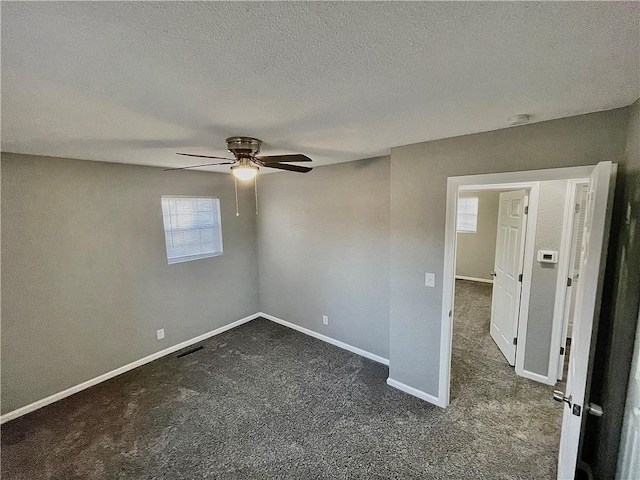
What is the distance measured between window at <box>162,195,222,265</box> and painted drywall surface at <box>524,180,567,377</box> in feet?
12.5

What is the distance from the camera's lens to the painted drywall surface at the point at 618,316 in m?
1.31

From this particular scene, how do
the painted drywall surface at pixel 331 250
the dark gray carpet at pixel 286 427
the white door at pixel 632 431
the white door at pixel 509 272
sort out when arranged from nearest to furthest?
1. the white door at pixel 632 431
2. the dark gray carpet at pixel 286 427
3. the white door at pixel 509 272
4. the painted drywall surface at pixel 331 250

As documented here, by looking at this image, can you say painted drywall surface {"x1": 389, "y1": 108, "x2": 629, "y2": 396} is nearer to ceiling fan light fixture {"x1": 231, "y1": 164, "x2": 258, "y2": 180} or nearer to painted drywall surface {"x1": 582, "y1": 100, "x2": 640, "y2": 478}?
painted drywall surface {"x1": 582, "y1": 100, "x2": 640, "y2": 478}

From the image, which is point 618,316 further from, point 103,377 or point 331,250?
point 103,377

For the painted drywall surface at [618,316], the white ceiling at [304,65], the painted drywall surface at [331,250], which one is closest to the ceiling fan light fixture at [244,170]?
the white ceiling at [304,65]

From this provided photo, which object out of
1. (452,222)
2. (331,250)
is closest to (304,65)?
(452,222)

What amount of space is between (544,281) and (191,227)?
13.4 ft

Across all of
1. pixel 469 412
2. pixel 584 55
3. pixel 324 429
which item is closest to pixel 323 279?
pixel 324 429

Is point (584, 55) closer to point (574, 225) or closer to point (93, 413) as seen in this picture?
point (574, 225)

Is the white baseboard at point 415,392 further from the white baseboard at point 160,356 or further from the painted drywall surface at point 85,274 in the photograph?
the painted drywall surface at point 85,274

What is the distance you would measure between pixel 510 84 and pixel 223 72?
1223 millimetres

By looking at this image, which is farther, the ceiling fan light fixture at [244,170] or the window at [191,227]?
the window at [191,227]

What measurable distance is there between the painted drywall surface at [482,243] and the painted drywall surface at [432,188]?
471 cm

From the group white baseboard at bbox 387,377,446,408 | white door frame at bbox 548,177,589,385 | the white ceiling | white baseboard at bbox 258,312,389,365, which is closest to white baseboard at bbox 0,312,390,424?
white baseboard at bbox 258,312,389,365
